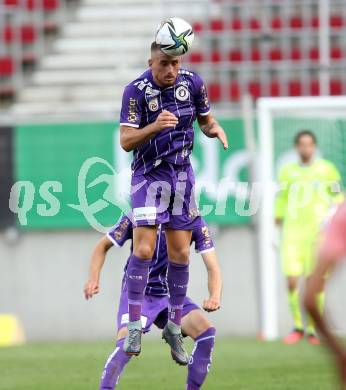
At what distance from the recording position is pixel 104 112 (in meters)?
16.9

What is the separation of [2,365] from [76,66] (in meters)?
7.50

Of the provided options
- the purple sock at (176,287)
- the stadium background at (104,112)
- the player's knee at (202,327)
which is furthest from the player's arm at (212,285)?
the stadium background at (104,112)

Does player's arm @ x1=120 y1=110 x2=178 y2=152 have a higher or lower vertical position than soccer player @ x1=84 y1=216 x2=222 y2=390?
higher

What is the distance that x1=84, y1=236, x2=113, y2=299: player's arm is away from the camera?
28.0 feet

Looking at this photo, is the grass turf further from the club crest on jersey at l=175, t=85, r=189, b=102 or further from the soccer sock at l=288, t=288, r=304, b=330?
the club crest on jersey at l=175, t=85, r=189, b=102

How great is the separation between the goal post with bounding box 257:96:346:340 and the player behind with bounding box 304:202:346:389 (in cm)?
1064

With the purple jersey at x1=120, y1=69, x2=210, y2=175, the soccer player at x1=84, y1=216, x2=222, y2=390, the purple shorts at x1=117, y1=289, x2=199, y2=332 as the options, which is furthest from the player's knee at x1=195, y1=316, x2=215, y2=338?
the purple jersey at x1=120, y1=69, x2=210, y2=175

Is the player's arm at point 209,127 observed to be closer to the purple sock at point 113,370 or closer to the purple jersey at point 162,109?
the purple jersey at point 162,109

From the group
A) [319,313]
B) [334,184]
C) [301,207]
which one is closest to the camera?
[319,313]

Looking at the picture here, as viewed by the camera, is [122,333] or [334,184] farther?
[334,184]

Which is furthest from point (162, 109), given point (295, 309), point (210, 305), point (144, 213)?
point (295, 309)

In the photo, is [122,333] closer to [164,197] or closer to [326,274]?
[164,197]

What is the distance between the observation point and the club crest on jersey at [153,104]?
841 cm

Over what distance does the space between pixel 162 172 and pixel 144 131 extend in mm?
451
